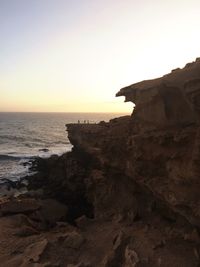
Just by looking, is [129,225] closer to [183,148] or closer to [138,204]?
[138,204]

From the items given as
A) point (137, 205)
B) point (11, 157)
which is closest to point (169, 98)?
point (137, 205)

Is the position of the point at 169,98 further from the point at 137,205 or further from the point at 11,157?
the point at 11,157

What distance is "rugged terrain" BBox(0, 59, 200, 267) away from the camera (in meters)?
17.0

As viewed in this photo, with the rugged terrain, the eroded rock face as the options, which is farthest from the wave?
the eroded rock face

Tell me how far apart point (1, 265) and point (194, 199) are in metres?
8.91

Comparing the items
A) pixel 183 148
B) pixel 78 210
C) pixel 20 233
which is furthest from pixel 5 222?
pixel 183 148

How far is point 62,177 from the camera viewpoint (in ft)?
118

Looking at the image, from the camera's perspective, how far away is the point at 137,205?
22766 mm

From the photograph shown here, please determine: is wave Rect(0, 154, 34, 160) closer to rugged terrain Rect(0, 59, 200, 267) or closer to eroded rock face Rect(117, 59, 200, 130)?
rugged terrain Rect(0, 59, 200, 267)

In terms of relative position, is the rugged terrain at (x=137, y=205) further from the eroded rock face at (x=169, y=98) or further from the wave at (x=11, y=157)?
the wave at (x=11, y=157)

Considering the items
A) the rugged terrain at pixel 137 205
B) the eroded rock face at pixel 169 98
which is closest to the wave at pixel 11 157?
the rugged terrain at pixel 137 205

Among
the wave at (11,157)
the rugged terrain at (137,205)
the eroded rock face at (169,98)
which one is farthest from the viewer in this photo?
the wave at (11,157)

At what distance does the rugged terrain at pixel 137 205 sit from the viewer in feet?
55.9

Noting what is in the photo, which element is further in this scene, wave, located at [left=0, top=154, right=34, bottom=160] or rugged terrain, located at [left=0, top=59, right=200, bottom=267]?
wave, located at [left=0, top=154, right=34, bottom=160]
